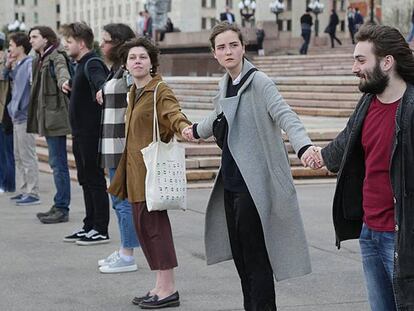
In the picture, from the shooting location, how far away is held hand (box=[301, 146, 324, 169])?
4809mm

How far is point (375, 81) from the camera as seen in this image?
4301 millimetres

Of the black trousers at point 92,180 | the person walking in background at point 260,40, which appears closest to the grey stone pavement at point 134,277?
the black trousers at point 92,180

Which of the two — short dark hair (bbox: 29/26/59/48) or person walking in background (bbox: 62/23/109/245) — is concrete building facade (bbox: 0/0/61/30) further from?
person walking in background (bbox: 62/23/109/245)

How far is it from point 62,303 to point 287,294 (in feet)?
5.12

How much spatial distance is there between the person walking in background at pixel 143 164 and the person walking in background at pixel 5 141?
19.6ft

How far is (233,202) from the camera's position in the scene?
5.29 metres

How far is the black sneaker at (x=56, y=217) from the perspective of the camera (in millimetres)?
10094

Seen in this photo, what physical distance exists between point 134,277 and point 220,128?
2.43 m

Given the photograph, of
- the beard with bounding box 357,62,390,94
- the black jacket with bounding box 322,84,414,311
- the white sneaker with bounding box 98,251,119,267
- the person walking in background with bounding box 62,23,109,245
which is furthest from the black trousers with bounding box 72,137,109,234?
the beard with bounding box 357,62,390,94

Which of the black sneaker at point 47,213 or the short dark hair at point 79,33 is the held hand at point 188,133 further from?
the black sneaker at point 47,213

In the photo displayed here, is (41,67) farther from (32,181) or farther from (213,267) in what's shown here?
(213,267)

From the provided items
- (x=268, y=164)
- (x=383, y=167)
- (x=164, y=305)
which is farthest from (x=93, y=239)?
(x=383, y=167)

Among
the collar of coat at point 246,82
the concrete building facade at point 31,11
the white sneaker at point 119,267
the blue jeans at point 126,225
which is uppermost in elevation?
the concrete building facade at point 31,11

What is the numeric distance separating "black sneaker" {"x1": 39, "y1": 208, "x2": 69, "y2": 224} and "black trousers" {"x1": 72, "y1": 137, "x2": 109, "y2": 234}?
1.33 m
